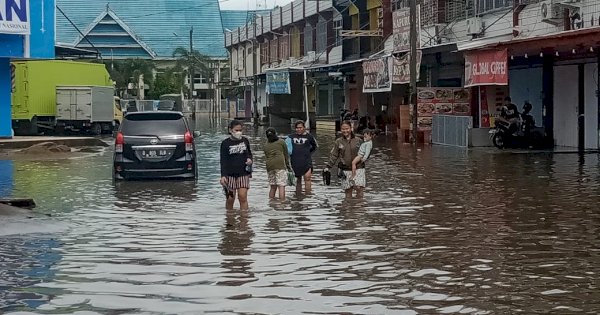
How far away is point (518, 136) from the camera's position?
1217 inches

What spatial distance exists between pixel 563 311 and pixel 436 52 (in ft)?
93.6

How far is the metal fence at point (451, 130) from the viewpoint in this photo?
32469 mm

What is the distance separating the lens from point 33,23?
109ft

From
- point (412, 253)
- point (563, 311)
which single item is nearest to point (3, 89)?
point (412, 253)

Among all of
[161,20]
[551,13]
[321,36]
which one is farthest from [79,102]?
[161,20]

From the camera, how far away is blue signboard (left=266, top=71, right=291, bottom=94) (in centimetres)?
5547

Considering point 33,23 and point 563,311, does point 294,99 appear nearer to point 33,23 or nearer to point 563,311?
point 33,23

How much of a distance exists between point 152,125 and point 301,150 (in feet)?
13.6

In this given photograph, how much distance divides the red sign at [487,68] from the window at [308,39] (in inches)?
1413

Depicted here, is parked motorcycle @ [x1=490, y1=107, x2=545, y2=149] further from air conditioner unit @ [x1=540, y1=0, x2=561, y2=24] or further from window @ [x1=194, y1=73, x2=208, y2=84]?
window @ [x1=194, y1=73, x2=208, y2=84]

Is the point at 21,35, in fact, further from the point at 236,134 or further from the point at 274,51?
the point at 274,51

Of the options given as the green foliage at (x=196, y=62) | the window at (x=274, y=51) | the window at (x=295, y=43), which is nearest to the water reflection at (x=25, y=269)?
the window at (x=295, y=43)

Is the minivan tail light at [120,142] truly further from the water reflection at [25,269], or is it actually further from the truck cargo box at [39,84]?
the truck cargo box at [39,84]

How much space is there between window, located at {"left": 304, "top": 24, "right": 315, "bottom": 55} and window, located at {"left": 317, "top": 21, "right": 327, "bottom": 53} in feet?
5.67
